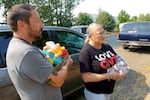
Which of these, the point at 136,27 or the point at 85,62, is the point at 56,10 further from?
the point at 85,62

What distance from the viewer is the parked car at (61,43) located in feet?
10.3

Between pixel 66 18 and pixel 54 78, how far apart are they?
87.9ft

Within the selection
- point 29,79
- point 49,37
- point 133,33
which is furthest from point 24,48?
point 133,33

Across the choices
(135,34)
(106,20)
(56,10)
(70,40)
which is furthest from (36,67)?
(106,20)

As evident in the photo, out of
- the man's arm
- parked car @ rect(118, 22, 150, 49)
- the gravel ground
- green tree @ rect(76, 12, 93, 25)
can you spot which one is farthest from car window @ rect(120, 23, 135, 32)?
green tree @ rect(76, 12, 93, 25)

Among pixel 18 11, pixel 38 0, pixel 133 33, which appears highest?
pixel 38 0

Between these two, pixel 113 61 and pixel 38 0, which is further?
pixel 38 0

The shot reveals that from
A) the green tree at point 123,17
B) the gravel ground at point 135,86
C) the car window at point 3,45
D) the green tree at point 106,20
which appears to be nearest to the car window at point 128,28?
the gravel ground at point 135,86

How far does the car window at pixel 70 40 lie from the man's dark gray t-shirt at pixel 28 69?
2.30 m

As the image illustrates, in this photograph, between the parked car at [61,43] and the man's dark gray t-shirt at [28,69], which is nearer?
the man's dark gray t-shirt at [28,69]

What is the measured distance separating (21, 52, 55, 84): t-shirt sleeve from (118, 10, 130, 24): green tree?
162 feet

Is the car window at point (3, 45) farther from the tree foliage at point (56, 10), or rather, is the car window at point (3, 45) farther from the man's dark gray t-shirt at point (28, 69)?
the tree foliage at point (56, 10)

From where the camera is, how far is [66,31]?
4.71 m

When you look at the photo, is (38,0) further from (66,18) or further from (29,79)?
(29,79)
